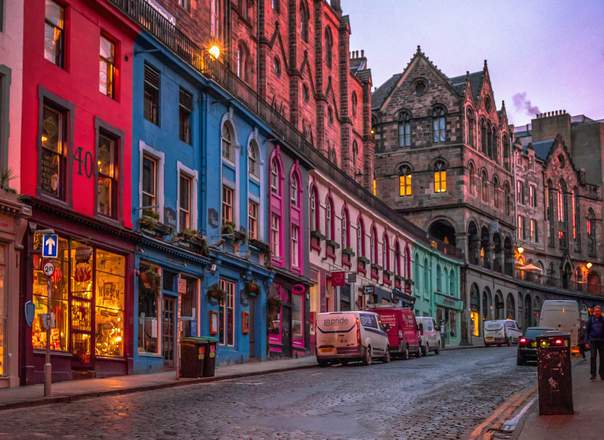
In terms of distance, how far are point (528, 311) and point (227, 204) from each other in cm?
6515

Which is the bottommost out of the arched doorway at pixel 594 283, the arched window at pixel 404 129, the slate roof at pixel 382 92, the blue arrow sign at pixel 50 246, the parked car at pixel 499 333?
the parked car at pixel 499 333

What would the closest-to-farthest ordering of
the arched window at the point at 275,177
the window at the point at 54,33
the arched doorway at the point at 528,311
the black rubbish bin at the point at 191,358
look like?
the window at the point at 54,33, the black rubbish bin at the point at 191,358, the arched window at the point at 275,177, the arched doorway at the point at 528,311

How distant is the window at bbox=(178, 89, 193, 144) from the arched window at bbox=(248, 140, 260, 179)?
5851 millimetres

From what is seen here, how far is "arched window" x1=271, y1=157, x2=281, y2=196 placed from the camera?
40.0 m

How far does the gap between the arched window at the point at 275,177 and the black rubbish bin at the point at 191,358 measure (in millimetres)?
15694

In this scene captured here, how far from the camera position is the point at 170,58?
29672mm

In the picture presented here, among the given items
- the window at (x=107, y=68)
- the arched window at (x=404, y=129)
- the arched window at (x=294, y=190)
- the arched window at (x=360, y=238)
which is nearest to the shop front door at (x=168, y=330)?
the window at (x=107, y=68)

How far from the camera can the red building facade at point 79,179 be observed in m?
22.2

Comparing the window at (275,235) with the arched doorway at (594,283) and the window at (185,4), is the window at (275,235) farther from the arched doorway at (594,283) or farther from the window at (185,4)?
the arched doorway at (594,283)

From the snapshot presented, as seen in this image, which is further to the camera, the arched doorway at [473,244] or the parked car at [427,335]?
the arched doorway at [473,244]

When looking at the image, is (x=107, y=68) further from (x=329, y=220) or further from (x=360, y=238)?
(x=360, y=238)

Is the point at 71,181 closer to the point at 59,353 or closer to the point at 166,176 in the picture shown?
the point at 59,353

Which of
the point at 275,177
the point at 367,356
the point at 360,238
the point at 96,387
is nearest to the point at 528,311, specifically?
the point at 360,238

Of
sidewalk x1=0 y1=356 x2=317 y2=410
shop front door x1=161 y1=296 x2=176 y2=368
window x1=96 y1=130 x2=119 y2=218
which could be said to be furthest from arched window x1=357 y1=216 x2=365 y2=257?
window x1=96 y1=130 x2=119 y2=218
